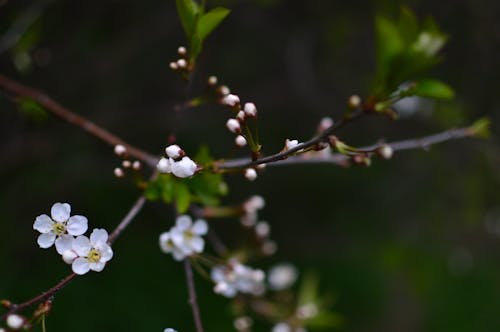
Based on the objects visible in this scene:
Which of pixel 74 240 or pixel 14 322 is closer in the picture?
pixel 14 322

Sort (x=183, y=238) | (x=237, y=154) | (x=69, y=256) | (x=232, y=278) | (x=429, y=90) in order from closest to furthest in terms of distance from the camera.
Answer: (x=429, y=90), (x=69, y=256), (x=183, y=238), (x=232, y=278), (x=237, y=154)

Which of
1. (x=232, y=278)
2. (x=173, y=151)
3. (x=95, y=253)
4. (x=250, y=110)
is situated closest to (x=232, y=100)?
(x=250, y=110)

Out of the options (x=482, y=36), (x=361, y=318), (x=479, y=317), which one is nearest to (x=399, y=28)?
(x=482, y=36)

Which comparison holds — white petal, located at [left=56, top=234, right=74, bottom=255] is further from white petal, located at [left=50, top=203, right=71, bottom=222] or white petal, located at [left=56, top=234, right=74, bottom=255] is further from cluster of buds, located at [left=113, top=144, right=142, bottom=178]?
cluster of buds, located at [left=113, top=144, right=142, bottom=178]

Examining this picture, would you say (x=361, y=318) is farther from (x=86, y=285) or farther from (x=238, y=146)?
(x=238, y=146)

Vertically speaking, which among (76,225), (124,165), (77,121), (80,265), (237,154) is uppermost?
(237,154)

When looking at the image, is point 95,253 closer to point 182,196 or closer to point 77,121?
point 182,196

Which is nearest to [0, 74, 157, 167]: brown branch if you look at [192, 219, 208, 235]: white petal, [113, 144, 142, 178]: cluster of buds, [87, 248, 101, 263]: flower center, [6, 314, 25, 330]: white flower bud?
[113, 144, 142, 178]: cluster of buds
